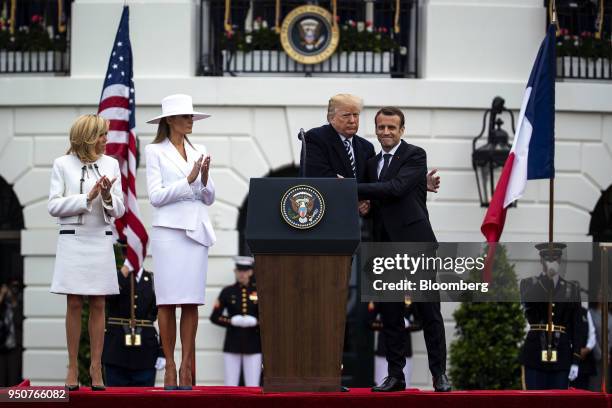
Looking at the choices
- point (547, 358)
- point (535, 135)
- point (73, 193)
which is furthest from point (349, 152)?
point (547, 358)

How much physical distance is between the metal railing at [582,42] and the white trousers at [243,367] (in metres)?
5.24

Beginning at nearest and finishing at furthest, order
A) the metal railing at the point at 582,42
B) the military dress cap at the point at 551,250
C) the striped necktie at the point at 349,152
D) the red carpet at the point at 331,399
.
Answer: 1. the red carpet at the point at 331,399
2. the striped necktie at the point at 349,152
3. the military dress cap at the point at 551,250
4. the metal railing at the point at 582,42

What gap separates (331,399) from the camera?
784cm

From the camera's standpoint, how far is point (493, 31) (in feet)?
53.1

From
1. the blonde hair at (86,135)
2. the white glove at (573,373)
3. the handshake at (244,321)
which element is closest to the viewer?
the blonde hair at (86,135)

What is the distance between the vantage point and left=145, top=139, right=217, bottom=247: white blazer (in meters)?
8.52

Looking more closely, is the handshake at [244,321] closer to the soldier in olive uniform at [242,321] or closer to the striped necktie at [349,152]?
the soldier in olive uniform at [242,321]

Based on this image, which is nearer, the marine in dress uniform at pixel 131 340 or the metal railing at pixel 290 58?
the marine in dress uniform at pixel 131 340

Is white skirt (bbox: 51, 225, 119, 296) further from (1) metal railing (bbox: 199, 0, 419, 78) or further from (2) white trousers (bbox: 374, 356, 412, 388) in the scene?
(1) metal railing (bbox: 199, 0, 419, 78)

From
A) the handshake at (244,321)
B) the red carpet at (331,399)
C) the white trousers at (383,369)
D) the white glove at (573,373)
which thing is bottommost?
the white trousers at (383,369)

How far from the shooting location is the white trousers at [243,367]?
15055mm

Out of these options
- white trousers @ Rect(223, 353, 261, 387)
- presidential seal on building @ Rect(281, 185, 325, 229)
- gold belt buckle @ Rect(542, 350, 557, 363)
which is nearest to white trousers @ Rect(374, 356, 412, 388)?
white trousers @ Rect(223, 353, 261, 387)

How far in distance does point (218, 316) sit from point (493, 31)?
494 centimetres

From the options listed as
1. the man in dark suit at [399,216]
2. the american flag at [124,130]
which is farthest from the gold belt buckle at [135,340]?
the man in dark suit at [399,216]
